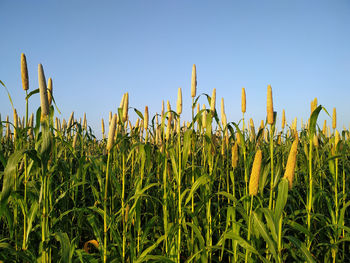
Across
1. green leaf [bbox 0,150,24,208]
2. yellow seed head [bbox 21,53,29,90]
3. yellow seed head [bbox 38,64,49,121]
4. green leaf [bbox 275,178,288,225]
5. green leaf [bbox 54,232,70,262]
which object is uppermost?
yellow seed head [bbox 21,53,29,90]

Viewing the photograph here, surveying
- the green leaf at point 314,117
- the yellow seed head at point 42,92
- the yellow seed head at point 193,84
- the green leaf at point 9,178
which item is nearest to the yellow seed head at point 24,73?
the yellow seed head at point 42,92

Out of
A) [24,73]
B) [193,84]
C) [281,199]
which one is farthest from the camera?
[193,84]

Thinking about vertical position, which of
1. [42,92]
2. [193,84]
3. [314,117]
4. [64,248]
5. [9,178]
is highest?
[193,84]

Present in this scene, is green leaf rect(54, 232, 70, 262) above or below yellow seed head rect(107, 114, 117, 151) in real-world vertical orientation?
below

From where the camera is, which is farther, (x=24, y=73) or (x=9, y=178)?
(x=24, y=73)

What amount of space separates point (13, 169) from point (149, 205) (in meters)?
1.75

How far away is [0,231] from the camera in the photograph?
111 inches

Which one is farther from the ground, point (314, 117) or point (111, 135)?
point (314, 117)

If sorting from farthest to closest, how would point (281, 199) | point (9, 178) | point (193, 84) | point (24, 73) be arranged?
point (193, 84)
point (24, 73)
point (281, 199)
point (9, 178)

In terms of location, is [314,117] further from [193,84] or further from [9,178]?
[9,178]

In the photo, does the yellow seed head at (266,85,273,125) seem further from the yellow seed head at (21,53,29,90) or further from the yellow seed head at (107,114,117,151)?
the yellow seed head at (21,53,29,90)

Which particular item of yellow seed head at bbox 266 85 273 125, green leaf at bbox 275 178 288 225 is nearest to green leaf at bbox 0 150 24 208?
green leaf at bbox 275 178 288 225

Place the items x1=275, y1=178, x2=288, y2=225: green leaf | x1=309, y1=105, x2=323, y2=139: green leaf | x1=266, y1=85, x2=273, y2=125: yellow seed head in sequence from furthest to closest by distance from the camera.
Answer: x1=266, y1=85, x2=273, y2=125: yellow seed head
x1=309, y1=105, x2=323, y2=139: green leaf
x1=275, y1=178, x2=288, y2=225: green leaf

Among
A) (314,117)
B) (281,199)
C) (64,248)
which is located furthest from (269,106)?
(64,248)
